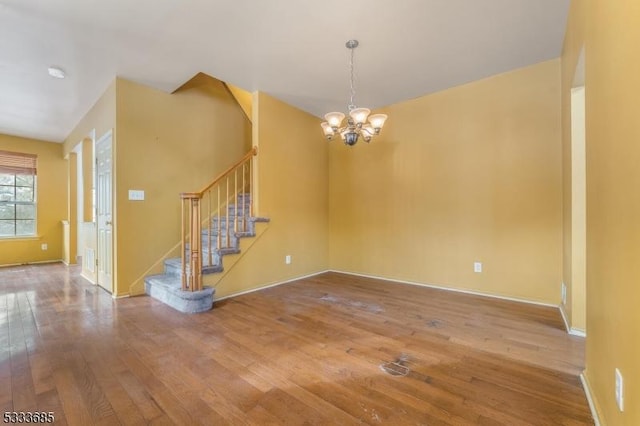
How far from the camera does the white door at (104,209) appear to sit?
11.2 feet

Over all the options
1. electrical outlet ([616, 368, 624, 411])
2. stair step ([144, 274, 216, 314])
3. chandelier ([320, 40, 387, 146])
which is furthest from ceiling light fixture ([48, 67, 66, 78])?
electrical outlet ([616, 368, 624, 411])

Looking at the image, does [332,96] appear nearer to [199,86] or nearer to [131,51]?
[199,86]

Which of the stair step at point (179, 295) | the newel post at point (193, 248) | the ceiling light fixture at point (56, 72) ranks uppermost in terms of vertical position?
the ceiling light fixture at point (56, 72)

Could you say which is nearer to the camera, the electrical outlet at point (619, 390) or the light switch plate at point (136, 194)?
the electrical outlet at point (619, 390)

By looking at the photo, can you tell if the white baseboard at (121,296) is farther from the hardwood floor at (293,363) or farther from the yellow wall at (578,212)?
the yellow wall at (578,212)

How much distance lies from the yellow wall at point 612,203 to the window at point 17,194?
8245mm

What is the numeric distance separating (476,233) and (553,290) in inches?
37.1

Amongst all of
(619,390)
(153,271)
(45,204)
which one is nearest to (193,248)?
(153,271)

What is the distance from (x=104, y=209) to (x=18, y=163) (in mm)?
3553

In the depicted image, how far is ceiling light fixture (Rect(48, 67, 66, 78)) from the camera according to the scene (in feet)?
9.92

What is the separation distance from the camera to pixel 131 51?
2752 mm

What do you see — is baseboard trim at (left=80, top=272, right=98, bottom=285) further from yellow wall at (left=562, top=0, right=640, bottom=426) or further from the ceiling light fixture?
yellow wall at (left=562, top=0, right=640, bottom=426)

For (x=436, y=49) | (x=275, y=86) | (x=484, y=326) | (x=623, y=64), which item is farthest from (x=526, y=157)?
(x=275, y=86)

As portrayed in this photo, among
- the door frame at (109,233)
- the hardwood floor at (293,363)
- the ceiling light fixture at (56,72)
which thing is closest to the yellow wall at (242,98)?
the door frame at (109,233)
